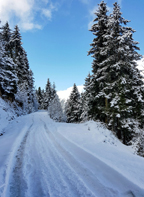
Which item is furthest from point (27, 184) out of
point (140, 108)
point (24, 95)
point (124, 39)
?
point (24, 95)

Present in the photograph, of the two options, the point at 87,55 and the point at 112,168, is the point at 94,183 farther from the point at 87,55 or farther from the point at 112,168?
the point at 87,55

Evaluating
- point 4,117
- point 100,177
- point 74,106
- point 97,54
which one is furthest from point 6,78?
point 74,106

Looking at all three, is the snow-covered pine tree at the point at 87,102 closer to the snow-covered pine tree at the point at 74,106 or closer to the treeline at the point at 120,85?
the treeline at the point at 120,85

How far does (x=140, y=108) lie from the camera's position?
11289mm

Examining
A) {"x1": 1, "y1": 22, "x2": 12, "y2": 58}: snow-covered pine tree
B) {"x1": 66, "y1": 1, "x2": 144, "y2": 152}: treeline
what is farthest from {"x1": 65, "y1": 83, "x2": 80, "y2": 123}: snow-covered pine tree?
{"x1": 1, "y1": 22, "x2": 12, "y2": 58}: snow-covered pine tree

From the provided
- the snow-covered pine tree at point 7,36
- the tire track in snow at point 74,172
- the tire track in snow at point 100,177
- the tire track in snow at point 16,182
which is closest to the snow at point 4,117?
the tire track in snow at point 16,182

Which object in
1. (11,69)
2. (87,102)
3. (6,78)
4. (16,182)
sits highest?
(11,69)

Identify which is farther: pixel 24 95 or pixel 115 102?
pixel 24 95

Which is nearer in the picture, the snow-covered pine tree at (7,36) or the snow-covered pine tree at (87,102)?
the snow-covered pine tree at (87,102)

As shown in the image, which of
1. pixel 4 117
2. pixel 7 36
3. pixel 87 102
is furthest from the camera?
pixel 7 36

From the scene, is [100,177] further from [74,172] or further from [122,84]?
[122,84]

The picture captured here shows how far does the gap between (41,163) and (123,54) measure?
38.2 feet

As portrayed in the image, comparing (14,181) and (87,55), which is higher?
(87,55)

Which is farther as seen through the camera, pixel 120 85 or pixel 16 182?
pixel 120 85
